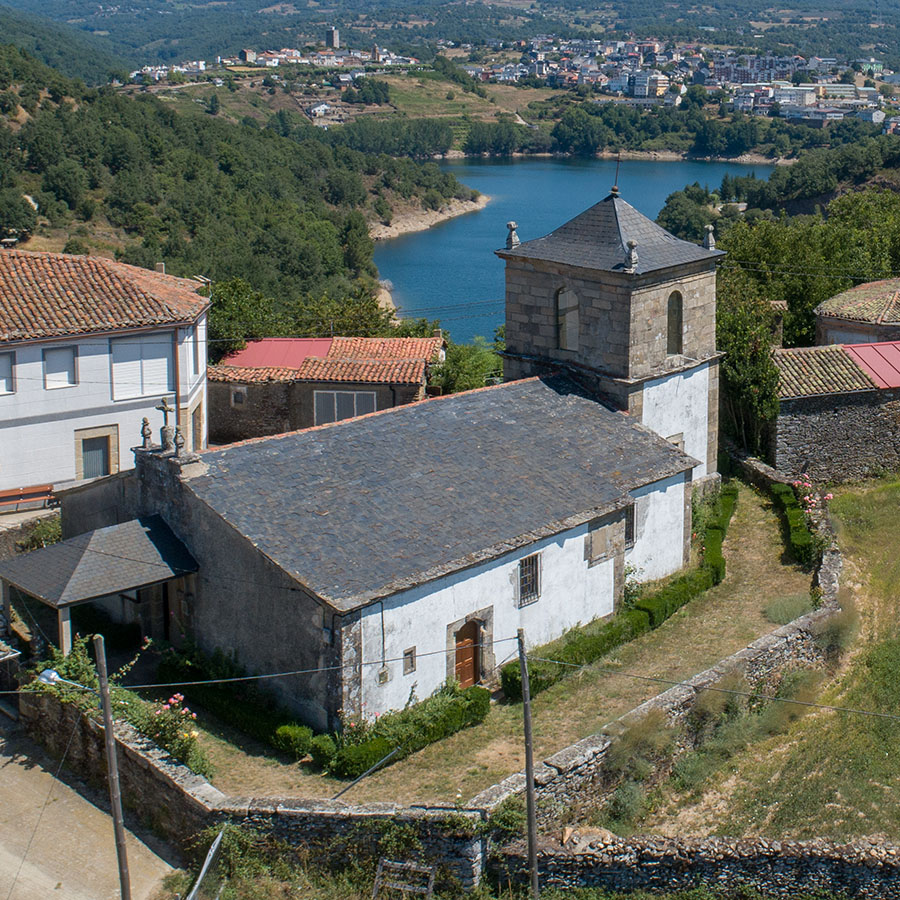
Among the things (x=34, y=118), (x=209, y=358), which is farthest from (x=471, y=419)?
(x=34, y=118)

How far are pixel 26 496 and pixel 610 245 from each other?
15209 millimetres

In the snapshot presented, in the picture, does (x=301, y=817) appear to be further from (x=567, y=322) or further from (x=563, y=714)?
(x=567, y=322)

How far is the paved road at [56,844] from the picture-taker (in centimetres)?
1687

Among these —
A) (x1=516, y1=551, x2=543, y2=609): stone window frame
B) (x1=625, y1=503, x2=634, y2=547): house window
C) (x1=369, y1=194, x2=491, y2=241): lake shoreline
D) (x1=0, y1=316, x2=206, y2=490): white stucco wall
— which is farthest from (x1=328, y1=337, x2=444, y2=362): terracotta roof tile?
(x1=369, y1=194, x2=491, y2=241): lake shoreline

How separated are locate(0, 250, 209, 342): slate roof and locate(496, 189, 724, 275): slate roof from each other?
9828mm

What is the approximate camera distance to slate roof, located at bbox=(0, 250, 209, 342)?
1208 inches

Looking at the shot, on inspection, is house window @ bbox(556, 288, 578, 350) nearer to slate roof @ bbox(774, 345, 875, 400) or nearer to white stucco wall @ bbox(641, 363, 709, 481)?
white stucco wall @ bbox(641, 363, 709, 481)

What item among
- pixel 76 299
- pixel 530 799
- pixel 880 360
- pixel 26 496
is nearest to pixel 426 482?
pixel 530 799

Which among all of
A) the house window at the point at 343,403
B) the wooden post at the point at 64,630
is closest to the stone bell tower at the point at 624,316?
the house window at the point at 343,403

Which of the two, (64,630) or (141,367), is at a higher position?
(141,367)

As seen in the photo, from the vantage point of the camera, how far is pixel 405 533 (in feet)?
68.7

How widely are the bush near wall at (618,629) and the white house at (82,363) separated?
1436cm

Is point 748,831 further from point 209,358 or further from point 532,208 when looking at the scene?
point 532,208

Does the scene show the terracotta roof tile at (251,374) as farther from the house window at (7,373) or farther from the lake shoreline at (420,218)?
the lake shoreline at (420,218)
